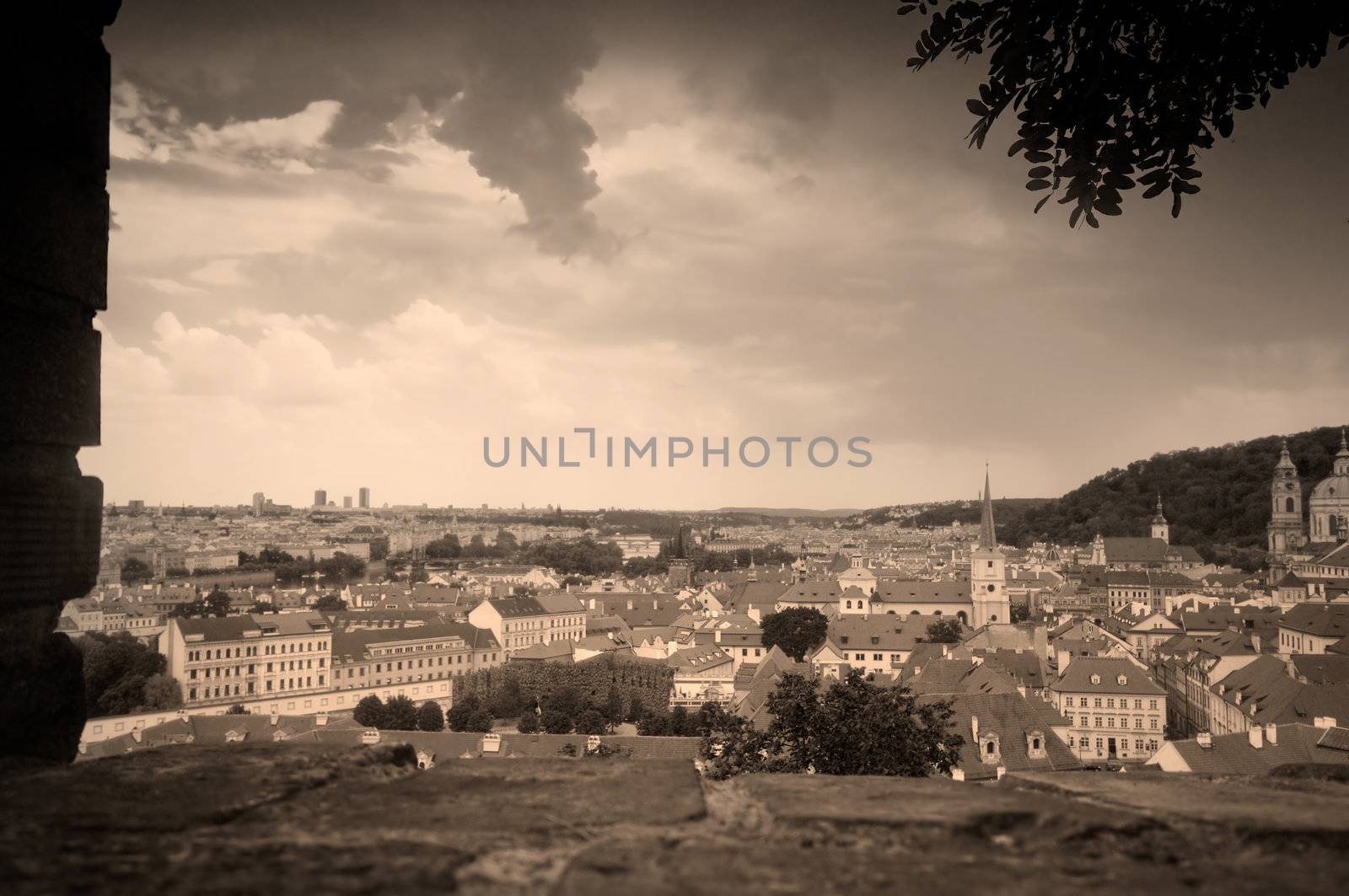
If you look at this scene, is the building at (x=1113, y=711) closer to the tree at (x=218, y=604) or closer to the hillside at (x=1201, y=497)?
the tree at (x=218, y=604)

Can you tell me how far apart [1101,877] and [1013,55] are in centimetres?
384

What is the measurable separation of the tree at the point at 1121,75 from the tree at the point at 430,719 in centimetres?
4157

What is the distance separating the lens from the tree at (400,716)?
4212cm

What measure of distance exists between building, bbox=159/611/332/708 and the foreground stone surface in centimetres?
5037

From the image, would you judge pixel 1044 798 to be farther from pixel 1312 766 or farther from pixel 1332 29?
pixel 1332 29

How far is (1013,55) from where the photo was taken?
4.40 meters

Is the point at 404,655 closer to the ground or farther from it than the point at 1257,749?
closer to the ground

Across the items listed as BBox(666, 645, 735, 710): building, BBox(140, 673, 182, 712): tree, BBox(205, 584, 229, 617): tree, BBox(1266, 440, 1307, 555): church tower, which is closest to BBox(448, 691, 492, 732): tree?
BBox(666, 645, 735, 710): building

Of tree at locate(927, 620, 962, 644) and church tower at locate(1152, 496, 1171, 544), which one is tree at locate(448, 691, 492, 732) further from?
church tower at locate(1152, 496, 1171, 544)

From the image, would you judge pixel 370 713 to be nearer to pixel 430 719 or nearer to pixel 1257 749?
pixel 430 719

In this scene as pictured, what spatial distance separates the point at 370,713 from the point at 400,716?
1275mm

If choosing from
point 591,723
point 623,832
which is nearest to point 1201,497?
point 591,723

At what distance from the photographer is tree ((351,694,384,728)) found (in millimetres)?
41906

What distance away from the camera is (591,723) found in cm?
3962
